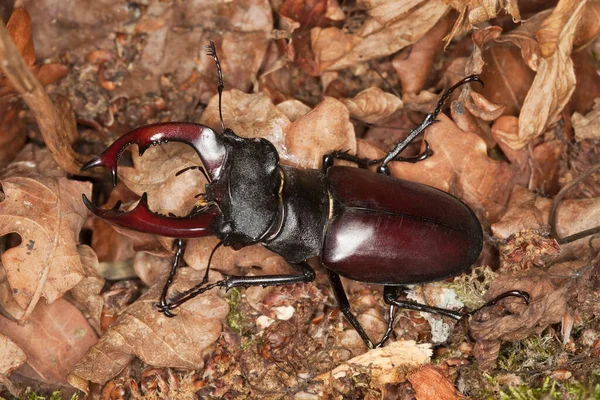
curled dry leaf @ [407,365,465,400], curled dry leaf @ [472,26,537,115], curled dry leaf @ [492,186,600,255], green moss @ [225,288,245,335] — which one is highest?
curled dry leaf @ [472,26,537,115]

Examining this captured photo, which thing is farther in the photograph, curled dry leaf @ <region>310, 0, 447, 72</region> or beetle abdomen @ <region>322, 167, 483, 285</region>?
curled dry leaf @ <region>310, 0, 447, 72</region>

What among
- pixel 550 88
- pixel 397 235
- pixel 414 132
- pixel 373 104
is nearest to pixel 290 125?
pixel 373 104

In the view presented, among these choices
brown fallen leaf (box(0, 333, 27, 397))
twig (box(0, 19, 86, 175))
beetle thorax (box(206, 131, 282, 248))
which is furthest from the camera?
brown fallen leaf (box(0, 333, 27, 397))

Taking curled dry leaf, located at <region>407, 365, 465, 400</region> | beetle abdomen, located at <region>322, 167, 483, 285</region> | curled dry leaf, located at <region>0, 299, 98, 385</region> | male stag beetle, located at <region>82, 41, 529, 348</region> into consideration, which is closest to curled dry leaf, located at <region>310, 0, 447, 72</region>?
male stag beetle, located at <region>82, 41, 529, 348</region>

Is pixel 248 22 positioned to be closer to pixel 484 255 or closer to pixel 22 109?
pixel 22 109

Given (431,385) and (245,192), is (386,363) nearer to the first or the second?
(431,385)

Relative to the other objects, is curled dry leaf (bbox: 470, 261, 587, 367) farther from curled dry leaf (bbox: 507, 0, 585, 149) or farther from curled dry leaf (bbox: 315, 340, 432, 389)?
curled dry leaf (bbox: 507, 0, 585, 149)
